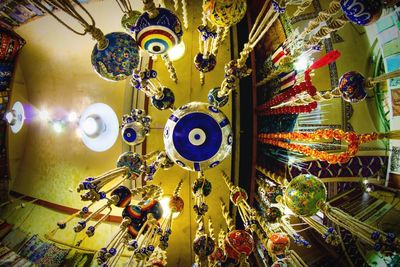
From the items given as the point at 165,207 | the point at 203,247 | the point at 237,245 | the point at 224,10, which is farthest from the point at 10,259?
the point at 224,10

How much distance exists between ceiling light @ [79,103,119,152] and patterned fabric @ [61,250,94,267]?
121 centimetres

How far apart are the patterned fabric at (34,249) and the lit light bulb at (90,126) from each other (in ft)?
4.67

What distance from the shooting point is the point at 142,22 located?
4.36 ft

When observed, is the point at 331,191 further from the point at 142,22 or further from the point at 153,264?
the point at 142,22

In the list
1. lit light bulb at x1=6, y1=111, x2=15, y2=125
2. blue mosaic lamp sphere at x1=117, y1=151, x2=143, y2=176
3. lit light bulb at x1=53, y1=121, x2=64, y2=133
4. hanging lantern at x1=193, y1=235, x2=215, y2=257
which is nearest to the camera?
hanging lantern at x1=193, y1=235, x2=215, y2=257

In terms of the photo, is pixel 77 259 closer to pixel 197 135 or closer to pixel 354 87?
pixel 197 135

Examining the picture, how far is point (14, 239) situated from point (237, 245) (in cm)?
273

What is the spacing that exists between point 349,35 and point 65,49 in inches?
134

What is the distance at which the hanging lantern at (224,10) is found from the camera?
1206 millimetres

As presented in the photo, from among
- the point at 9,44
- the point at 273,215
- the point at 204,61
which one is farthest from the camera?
the point at 9,44

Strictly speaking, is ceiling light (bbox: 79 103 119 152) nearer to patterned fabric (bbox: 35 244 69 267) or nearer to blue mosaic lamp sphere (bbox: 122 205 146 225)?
blue mosaic lamp sphere (bbox: 122 205 146 225)

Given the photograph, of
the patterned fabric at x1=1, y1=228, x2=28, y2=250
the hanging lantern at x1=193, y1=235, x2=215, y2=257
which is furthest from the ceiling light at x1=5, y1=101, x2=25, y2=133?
the hanging lantern at x1=193, y1=235, x2=215, y2=257

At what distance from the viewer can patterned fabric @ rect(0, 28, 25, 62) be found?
249 cm

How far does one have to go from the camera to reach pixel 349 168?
298 centimetres
